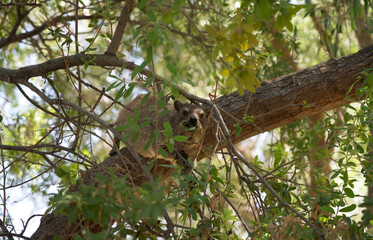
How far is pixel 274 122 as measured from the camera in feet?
10.8

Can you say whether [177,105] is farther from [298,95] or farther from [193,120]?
[298,95]

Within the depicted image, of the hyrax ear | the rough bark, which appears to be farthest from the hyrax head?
the rough bark

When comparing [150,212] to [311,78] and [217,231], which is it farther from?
[311,78]

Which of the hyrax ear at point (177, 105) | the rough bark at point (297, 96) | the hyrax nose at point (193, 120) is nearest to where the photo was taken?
the hyrax nose at point (193, 120)

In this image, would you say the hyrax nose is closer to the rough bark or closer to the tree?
the tree

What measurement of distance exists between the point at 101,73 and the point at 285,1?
406 cm

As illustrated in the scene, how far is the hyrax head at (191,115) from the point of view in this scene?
2.91m

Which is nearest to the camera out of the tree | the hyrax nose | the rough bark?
the tree

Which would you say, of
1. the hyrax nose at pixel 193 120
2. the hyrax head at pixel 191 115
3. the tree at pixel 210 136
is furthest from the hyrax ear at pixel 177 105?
the hyrax nose at pixel 193 120

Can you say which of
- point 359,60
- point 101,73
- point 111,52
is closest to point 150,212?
point 111,52

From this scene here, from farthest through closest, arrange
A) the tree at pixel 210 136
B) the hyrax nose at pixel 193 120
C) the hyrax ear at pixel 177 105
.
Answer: the hyrax ear at pixel 177 105 → the hyrax nose at pixel 193 120 → the tree at pixel 210 136

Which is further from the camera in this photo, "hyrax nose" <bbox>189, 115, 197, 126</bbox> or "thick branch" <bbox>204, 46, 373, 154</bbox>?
"thick branch" <bbox>204, 46, 373, 154</bbox>

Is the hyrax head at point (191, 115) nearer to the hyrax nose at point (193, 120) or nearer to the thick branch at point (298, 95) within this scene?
the hyrax nose at point (193, 120)

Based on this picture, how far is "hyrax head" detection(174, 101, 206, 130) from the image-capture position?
2912 millimetres
